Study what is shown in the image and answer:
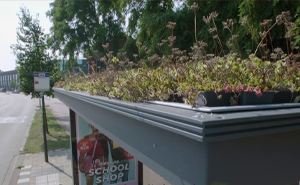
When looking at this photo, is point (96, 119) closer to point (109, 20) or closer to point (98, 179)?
point (98, 179)

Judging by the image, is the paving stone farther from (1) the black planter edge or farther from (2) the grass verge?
(1) the black planter edge

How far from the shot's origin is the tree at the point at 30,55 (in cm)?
1277

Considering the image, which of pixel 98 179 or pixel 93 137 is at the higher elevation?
pixel 93 137

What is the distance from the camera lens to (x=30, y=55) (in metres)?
12.9

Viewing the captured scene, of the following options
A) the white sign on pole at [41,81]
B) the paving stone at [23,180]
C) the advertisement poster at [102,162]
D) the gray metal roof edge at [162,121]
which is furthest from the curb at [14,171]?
the gray metal roof edge at [162,121]

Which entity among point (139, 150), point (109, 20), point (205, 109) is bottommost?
point (139, 150)

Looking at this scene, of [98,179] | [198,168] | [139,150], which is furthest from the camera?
[98,179]

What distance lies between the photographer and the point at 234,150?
107cm

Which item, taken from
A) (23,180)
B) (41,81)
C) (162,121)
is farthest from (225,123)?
(41,81)

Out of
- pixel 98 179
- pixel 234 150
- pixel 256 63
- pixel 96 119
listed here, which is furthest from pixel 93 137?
pixel 234 150

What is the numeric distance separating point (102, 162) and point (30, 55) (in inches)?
410

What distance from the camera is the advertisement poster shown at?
4.79 metres

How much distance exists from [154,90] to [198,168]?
89 centimetres

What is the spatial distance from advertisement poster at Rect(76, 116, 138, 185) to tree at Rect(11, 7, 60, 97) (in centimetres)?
929
